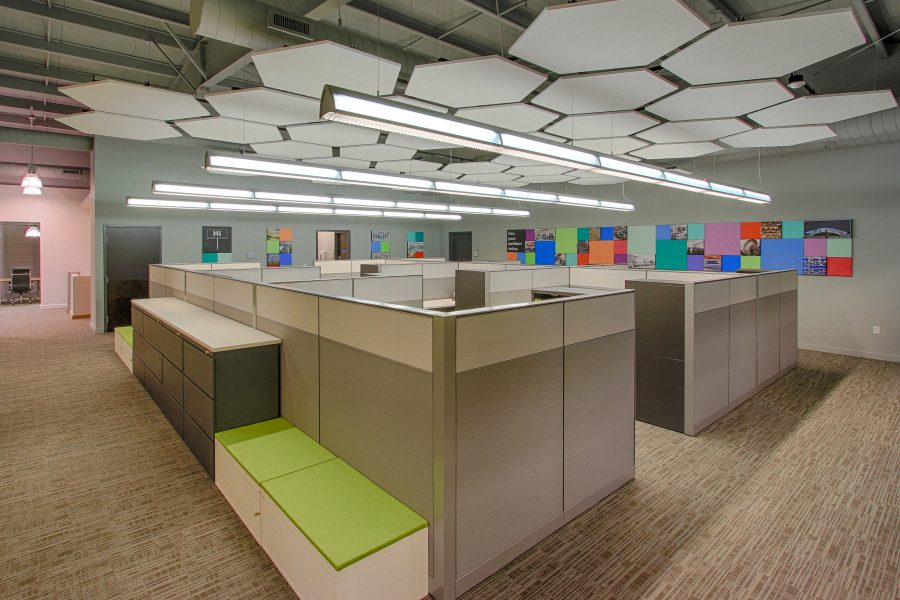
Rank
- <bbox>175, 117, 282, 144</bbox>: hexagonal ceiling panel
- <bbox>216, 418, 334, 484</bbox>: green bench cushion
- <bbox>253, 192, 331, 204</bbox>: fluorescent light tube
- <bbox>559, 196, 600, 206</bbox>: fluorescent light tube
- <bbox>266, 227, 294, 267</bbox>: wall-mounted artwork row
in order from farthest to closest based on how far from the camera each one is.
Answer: <bbox>266, 227, 294, 267</bbox>: wall-mounted artwork row
<bbox>559, 196, 600, 206</bbox>: fluorescent light tube
<bbox>253, 192, 331, 204</bbox>: fluorescent light tube
<bbox>175, 117, 282, 144</bbox>: hexagonal ceiling panel
<bbox>216, 418, 334, 484</bbox>: green bench cushion

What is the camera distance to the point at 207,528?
2.66 m

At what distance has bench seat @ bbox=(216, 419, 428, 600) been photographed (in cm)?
186

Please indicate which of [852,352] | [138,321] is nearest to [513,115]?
[138,321]

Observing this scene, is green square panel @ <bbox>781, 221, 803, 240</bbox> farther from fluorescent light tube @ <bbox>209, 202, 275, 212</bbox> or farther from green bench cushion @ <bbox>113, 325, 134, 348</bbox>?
green bench cushion @ <bbox>113, 325, 134, 348</bbox>

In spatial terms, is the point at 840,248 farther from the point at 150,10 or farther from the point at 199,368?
the point at 150,10

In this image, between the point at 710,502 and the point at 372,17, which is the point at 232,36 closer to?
the point at 372,17

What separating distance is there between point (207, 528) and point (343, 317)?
145 centimetres

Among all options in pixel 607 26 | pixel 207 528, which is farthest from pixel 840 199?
pixel 207 528

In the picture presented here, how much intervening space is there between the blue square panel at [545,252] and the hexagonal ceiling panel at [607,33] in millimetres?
8243

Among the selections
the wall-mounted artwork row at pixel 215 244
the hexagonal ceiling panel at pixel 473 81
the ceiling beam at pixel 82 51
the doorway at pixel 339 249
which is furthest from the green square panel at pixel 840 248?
the wall-mounted artwork row at pixel 215 244

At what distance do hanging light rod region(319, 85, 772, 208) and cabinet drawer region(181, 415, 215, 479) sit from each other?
229 cm

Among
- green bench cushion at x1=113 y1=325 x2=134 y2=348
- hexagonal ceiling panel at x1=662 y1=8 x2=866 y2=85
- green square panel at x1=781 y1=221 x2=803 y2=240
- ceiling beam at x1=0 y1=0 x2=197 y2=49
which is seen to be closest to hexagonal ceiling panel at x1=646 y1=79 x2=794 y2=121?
hexagonal ceiling panel at x1=662 y1=8 x2=866 y2=85

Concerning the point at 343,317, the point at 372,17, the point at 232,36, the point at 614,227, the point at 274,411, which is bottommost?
the point at 274,411

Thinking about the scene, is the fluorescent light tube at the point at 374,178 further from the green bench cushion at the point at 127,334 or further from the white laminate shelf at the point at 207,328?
the green bench cushion at the point at 127,334
